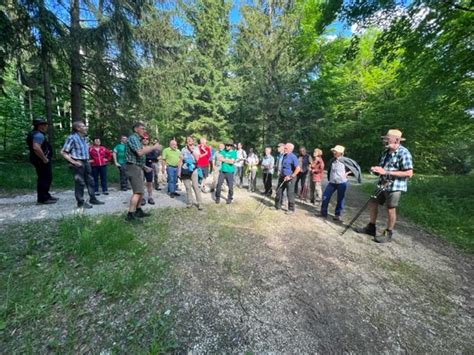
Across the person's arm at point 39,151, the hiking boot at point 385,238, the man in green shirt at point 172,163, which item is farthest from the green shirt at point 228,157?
the person's arm at point 39,151

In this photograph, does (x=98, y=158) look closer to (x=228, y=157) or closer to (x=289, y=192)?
(x=228, y=157)

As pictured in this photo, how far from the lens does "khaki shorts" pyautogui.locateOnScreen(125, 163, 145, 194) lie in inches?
177

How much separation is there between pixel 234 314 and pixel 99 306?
1490 mm

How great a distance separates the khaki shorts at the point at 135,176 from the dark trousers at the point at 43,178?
2442 mm

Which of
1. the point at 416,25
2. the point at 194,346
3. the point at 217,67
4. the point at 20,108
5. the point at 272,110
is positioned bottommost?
the point at 194,346

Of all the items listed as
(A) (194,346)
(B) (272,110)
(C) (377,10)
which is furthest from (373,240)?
(B) (272,110)

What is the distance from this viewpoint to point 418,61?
748 cm

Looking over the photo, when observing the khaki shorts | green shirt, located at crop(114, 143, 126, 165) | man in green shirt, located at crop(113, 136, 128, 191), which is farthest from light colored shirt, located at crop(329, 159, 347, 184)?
green shirt, located at crop(114, 143, 126, 165)

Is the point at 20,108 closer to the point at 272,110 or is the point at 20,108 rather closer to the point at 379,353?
the point at 272,110

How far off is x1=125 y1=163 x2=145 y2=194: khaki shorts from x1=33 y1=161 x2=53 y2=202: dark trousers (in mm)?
2442

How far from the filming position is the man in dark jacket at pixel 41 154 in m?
5.00

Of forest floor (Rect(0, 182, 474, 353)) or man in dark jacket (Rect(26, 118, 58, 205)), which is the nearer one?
forest floor (Rect(0, 182, 474, 353))

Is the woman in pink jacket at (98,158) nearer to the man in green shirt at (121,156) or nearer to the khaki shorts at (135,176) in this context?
the man in green shirt at (121,156)

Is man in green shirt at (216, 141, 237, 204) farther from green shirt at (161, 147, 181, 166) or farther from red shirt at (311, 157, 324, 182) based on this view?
red shirt at (311, 157, 324, 182)
